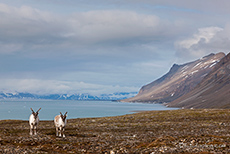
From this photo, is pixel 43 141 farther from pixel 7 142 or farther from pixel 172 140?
pixel 172 140

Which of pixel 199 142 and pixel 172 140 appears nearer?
pixel 199 142

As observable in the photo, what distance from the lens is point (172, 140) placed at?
87.8 feet

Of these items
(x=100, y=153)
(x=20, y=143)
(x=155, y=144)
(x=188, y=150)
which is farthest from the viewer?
(x=20, y=143)

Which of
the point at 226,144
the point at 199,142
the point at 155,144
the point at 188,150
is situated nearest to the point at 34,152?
the point at 155,144

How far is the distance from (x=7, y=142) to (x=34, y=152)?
6.32m

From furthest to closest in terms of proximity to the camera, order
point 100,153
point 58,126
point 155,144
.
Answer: point 58,126 < point 155,144 < point 100,153

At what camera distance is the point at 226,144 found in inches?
902

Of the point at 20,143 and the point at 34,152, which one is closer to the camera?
the point at 34,152

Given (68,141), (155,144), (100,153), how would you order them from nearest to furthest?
(100,153) < (155,144) < (68,141)

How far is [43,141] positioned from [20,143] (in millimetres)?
2339

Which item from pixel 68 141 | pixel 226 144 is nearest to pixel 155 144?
pixel 226 144

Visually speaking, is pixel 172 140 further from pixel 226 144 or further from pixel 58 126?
pixel 58 126

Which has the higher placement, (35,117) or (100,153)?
(35,117)

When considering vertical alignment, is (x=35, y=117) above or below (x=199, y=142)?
above
